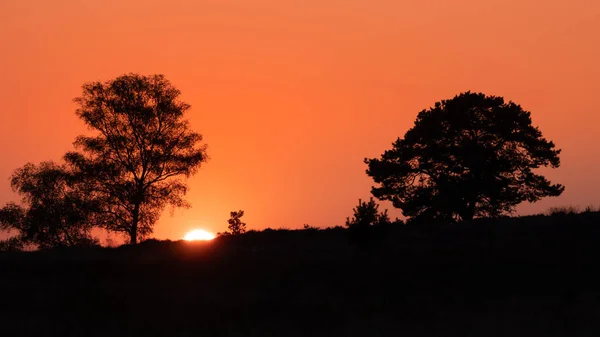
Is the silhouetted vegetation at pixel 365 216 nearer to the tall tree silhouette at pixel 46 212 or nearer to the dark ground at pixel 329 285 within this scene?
the dark ground at pixel 329 285

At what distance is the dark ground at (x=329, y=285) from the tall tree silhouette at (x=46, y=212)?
1692cm

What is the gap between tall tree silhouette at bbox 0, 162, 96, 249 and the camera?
6456 cm

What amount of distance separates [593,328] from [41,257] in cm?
2888

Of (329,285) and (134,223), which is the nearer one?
(329,285)

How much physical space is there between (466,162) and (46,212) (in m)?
34.0

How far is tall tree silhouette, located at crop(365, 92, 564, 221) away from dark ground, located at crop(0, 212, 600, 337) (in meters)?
12.6

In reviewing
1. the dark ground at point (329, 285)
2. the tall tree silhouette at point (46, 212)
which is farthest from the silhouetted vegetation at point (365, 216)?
the tall tree silhouette at point (46, 212)

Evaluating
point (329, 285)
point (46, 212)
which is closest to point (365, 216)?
point (329, 285)

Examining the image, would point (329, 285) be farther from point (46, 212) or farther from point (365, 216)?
point (46, 212)

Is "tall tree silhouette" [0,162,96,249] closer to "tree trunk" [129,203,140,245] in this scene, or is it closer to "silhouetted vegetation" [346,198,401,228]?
"tree trunk" [129,203,140,245]

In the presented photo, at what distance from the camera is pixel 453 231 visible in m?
48.1

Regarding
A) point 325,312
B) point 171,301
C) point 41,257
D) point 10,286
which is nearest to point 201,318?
point 171,301

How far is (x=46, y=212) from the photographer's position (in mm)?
65562

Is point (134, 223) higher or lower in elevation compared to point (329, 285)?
higher
